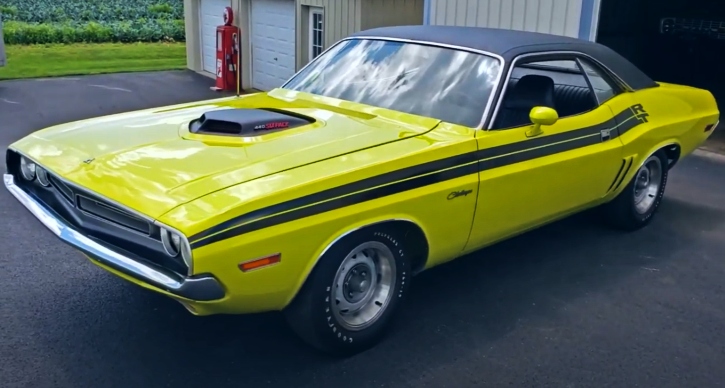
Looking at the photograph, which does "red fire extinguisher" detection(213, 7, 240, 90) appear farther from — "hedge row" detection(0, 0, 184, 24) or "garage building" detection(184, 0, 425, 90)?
"hedge row" detection(0, 0, 184, 24)

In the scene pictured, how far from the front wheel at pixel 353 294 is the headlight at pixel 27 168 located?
70.7 inches

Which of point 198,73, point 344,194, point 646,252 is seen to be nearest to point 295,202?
point 344,194

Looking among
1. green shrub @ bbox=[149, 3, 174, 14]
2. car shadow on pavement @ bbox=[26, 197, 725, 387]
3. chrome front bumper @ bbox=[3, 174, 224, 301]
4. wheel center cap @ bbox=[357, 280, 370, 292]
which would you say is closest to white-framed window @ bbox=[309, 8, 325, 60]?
car shadow on pavement @ bbox=[26, 197, 725, 387]

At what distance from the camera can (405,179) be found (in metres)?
3.84

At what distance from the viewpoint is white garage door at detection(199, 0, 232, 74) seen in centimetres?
1588

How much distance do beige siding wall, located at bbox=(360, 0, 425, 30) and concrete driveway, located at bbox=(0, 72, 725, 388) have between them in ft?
22.8

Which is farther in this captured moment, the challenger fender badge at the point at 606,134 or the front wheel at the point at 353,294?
the challenger fender badge at the point at 606,134

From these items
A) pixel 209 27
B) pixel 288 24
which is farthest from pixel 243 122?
pixel 209 27

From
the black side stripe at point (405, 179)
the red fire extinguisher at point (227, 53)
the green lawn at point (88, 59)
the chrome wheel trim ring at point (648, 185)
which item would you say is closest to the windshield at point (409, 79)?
the black side stripe at point (405, 179)

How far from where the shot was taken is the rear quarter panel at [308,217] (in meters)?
3.17

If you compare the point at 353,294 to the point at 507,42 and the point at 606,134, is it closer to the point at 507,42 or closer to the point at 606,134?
the point at 507,42

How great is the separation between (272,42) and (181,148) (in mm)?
10666

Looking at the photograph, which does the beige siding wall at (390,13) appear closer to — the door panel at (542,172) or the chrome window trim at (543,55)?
the chrome window trim at (543,55)

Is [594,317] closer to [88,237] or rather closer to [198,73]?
[88,237]
